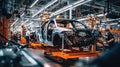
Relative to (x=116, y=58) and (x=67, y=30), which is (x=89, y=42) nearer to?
(x=67, y=30)

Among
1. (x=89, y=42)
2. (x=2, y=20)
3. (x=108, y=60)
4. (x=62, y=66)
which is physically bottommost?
(x=62, y=66)

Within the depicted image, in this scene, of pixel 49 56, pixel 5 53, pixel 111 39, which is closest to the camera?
pixel 5 53

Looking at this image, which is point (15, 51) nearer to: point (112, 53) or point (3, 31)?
point (3, 31)

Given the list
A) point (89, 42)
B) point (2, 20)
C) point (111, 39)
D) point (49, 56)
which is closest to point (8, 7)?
point (2, 20)

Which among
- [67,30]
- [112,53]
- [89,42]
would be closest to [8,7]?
[67,30]

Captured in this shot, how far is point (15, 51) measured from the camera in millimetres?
4629

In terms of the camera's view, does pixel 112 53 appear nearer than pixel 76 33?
Yes

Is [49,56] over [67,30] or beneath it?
beneath

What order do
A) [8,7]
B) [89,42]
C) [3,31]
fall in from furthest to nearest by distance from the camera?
[89,42] < [3,31] < [8,7]

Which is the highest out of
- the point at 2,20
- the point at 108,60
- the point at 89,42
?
the point at 2,20

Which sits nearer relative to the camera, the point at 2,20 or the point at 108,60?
the point at 108,60

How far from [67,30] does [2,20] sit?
7.50 feet

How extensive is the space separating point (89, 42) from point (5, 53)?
3413 mm

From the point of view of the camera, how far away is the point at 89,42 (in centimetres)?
678
